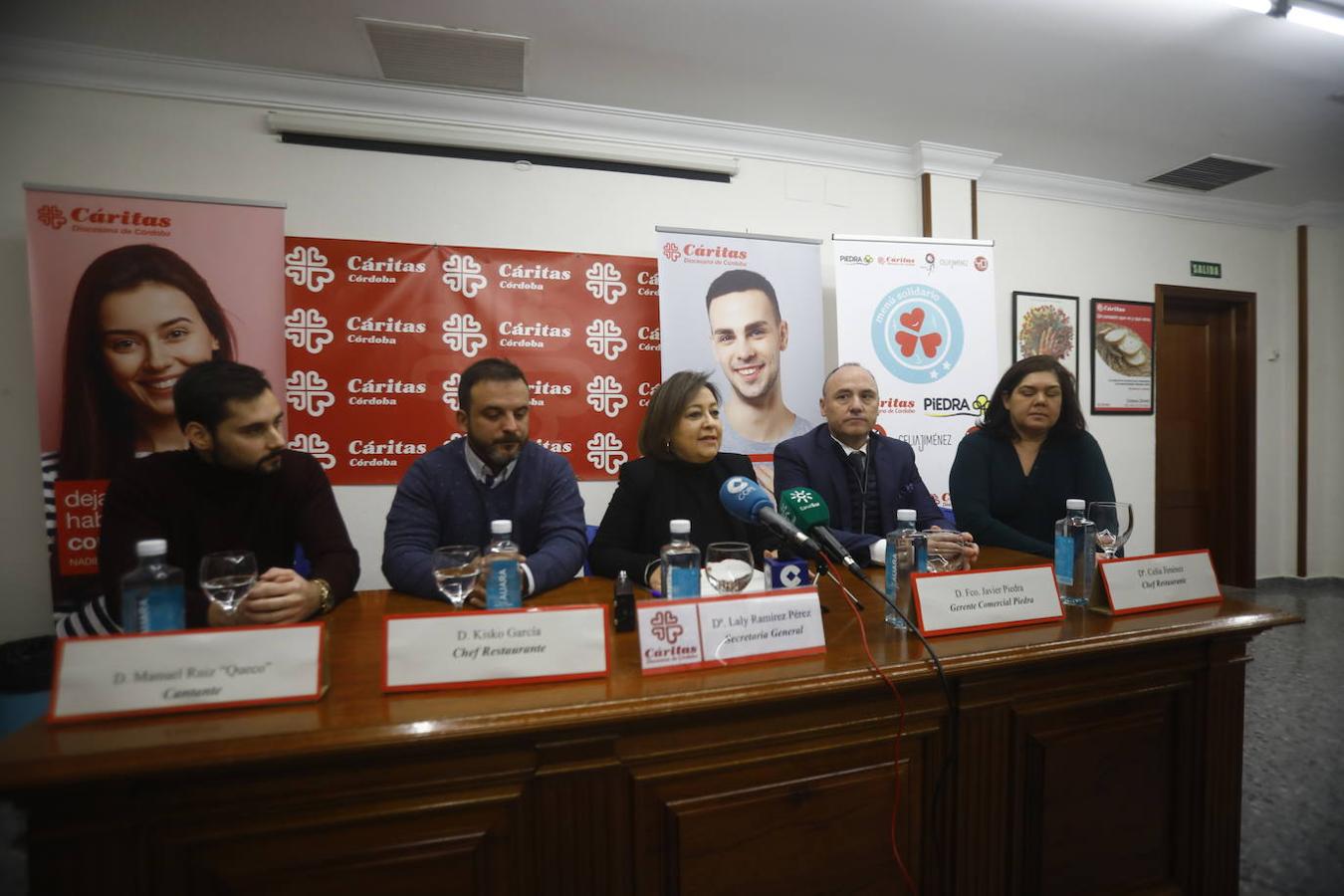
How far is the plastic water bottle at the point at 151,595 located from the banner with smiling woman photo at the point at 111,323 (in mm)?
1955

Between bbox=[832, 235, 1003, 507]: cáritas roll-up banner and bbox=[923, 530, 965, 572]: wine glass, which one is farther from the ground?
bbox=[832, 235, 1003, 507]: cáritas roll-up banner

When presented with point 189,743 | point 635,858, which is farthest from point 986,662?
point 189,743

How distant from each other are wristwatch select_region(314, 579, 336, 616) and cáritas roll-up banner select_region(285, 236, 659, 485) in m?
1.58

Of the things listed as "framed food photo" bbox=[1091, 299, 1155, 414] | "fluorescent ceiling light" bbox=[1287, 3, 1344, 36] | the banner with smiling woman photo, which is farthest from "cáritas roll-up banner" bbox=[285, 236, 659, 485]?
"framed food photo" bbox=[1091, 299, 1155, 414]

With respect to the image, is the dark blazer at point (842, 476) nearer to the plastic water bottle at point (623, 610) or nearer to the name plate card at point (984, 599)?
the name plate card at point (984, 599)

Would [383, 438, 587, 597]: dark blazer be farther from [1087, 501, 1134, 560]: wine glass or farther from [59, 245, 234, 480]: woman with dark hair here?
[59, 245, 234, 480]: woman with dark hair

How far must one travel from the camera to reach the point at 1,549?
8.07 feet

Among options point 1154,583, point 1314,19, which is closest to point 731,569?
point 1154,583

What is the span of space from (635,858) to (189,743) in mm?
588

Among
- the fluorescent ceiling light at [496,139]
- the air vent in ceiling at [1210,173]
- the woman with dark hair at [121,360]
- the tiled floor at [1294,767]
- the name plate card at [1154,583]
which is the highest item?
the air vent in ceiling at [1210,173]

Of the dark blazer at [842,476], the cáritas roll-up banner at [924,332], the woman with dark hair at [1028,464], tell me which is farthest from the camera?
the cáritas roll-up banner at [924,332]

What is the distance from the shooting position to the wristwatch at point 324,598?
4.05ft

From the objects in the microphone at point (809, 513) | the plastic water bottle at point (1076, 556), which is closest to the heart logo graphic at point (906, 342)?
the plastic water bottle at point (1076, 556)

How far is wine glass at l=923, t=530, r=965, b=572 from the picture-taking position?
1283 mm
